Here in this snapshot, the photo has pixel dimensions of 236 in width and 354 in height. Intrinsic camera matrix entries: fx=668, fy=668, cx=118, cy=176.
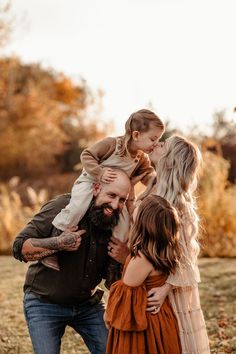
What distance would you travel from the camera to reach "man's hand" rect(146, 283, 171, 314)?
4070 mm

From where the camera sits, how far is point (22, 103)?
31.4 m

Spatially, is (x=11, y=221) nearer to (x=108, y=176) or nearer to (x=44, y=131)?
(x=108, y=176)

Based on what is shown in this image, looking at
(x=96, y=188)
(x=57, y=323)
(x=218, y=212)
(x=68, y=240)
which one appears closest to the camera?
(x=68, y=240)

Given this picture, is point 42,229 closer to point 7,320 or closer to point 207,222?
point 7,320

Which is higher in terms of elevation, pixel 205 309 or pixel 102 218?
pixel 102 218

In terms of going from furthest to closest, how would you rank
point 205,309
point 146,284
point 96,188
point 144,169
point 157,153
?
1. point 205,309
2. point 144,169
3. point 157,153
4. point 96,188
5. point 146,284

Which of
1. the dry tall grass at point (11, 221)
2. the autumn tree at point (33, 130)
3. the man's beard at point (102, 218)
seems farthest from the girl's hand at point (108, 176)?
the autumn tree at point (33, 130)

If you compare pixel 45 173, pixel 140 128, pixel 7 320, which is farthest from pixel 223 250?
pixel 45 173

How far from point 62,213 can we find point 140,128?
2.84 ft

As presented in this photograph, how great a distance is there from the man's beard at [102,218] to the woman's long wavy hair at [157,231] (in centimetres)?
37

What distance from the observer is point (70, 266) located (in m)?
4.51

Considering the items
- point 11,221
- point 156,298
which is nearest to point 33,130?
point 11,221

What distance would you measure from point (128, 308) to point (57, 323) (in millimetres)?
664

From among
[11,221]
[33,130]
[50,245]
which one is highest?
[50,245]
